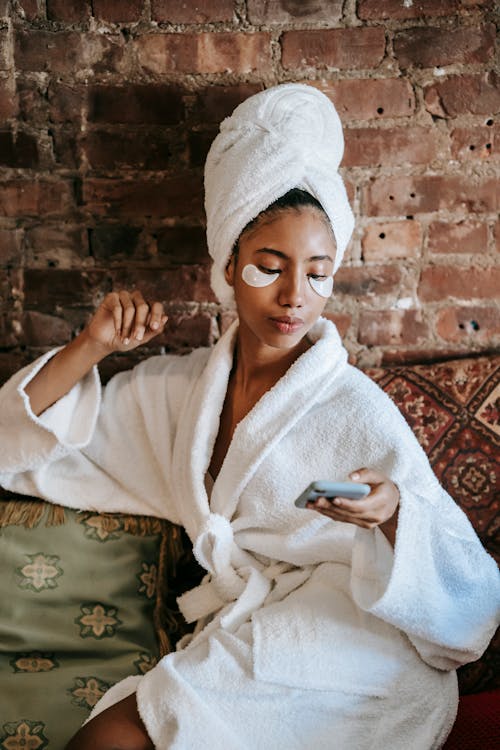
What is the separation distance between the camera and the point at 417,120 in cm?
155

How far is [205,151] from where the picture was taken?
1.58 meters

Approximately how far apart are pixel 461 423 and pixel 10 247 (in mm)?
1084

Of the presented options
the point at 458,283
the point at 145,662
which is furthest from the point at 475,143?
the point at 145,662

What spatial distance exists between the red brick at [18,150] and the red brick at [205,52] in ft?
1.01

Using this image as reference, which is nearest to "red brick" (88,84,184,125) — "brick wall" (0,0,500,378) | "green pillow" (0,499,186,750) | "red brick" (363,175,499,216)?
"brick wall" (0,0,500,378)

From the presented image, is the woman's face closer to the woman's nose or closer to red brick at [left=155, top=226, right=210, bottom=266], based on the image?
the woman's nose

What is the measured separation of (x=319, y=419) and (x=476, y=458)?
37 cm

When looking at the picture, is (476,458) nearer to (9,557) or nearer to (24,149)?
(9,557)

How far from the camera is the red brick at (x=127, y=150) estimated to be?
1.57 m

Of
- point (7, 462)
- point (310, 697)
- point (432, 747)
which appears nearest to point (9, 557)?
point (7, 462)

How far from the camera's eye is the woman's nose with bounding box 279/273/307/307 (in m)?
1.26

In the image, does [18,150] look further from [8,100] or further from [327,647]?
[327,647]

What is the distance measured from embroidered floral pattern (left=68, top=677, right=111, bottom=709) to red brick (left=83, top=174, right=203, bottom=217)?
0.98 m

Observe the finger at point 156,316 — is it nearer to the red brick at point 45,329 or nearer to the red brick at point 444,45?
the red brick at point 45,329
